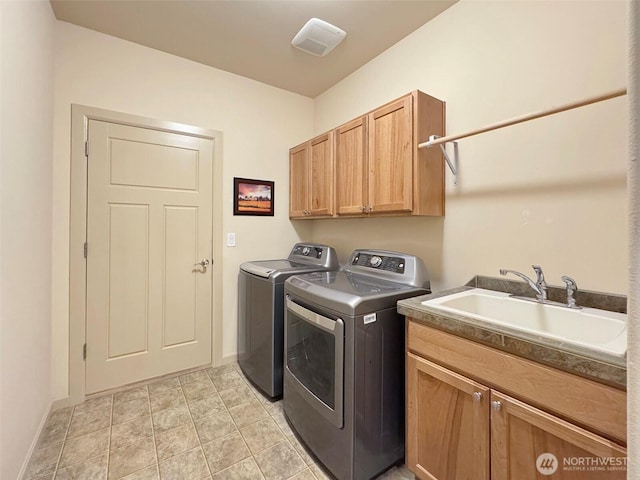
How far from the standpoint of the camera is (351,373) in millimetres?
1310

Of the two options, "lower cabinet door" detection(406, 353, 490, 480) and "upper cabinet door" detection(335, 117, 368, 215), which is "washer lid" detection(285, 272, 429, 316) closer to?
"lower cabinet door" detection(406, 353, 490, 480)

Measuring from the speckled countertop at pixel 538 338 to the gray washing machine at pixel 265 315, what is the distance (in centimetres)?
100

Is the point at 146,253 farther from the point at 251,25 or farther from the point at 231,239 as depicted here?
the point at 251,25

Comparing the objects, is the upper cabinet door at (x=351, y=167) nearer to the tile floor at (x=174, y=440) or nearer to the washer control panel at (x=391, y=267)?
the washer control panel at (x=391, y=267)

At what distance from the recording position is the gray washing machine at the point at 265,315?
6.63 ft

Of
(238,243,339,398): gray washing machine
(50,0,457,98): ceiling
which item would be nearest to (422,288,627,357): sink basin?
(238,243,339,398): gray washing machine

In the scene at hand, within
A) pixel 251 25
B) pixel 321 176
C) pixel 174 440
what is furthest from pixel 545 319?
pixel 251 25

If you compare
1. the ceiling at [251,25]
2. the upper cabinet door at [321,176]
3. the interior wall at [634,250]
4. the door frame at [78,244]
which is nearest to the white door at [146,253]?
the door frame at [78,244]

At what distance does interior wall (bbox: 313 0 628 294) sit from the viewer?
1.22m

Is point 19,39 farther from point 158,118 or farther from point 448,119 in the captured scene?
point 448,119

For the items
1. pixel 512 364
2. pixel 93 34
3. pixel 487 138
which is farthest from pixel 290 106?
pixel 512 364

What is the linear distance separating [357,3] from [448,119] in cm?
93

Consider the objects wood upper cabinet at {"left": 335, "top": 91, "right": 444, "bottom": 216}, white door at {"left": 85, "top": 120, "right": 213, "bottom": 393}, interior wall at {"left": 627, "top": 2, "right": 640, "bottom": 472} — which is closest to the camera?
interior wall at {"left": 627, "top": 2, "right": 640, "bottom": 472}

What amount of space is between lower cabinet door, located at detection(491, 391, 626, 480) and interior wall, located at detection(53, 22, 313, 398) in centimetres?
218
